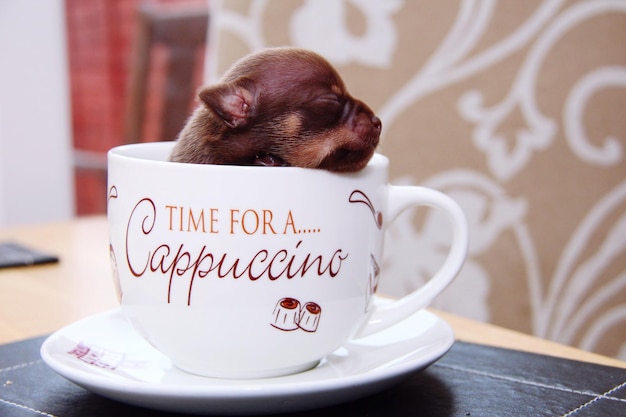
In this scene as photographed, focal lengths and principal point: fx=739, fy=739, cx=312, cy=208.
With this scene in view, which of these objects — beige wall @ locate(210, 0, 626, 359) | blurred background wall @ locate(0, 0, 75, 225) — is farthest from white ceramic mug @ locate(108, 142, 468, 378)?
blurred background wall @ locate(0, 0, 75, 225)

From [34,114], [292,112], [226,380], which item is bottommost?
[34,114]

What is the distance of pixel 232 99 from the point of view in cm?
40

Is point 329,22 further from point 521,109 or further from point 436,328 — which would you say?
point 436,328

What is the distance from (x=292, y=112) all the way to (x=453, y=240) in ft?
0.40

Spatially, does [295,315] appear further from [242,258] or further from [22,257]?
[22,257]

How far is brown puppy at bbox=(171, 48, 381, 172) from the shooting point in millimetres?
398

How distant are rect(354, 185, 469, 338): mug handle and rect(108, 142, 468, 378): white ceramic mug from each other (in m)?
0.03

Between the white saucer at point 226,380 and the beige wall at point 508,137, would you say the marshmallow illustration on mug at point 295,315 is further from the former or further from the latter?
the beige wall at point 508,137

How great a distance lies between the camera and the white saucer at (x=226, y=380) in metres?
0.33

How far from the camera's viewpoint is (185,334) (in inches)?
Result: 14.9

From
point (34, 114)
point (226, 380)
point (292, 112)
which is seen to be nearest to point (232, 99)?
point (292, 112)

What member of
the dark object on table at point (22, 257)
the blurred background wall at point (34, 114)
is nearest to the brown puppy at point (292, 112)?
the dark object on table at point (22, 257)

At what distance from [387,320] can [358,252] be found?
0.23 ft

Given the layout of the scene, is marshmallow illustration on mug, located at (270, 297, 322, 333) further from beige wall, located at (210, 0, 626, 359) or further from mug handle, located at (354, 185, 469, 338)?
beige wall, located at (210, 0, 626, 359)
